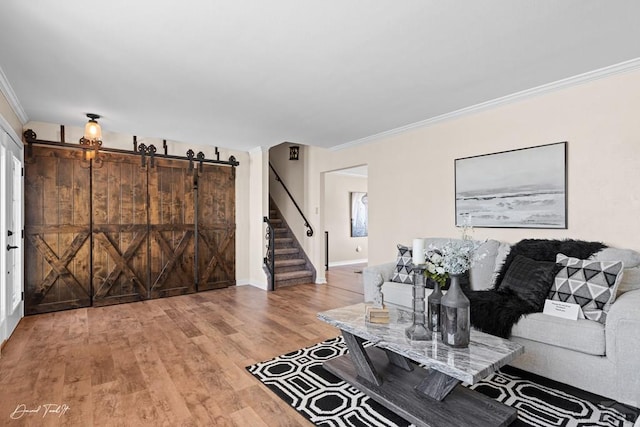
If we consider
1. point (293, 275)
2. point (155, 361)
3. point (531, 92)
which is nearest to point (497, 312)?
point (531, 92)

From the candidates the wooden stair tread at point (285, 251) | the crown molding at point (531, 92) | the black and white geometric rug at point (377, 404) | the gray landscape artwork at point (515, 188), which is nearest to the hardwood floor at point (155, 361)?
the black and white geometric rug at point (377, 404)


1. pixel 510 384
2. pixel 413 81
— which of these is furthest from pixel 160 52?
pixel 510 384

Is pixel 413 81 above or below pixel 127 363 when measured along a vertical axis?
above

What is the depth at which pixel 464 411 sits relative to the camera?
1.83 meters

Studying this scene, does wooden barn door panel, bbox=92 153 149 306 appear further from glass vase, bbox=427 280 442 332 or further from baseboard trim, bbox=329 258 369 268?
baseboard trim, bbox=329 258 369 268

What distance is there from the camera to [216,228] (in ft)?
18.3

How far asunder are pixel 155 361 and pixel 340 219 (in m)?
6.24

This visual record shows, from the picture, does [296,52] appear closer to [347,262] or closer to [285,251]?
[285,251]

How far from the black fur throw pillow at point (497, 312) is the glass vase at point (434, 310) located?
0.72 m

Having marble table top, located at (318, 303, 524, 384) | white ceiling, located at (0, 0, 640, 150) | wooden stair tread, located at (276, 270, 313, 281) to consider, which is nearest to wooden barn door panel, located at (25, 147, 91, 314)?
white ceiling, located at (0, 0, 640, 150)

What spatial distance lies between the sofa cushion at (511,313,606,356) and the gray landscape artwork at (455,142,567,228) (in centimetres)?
93

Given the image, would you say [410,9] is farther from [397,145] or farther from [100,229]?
[100,229]

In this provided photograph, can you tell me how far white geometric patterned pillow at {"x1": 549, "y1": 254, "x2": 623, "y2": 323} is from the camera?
2.26 m

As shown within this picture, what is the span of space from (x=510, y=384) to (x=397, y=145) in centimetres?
316
